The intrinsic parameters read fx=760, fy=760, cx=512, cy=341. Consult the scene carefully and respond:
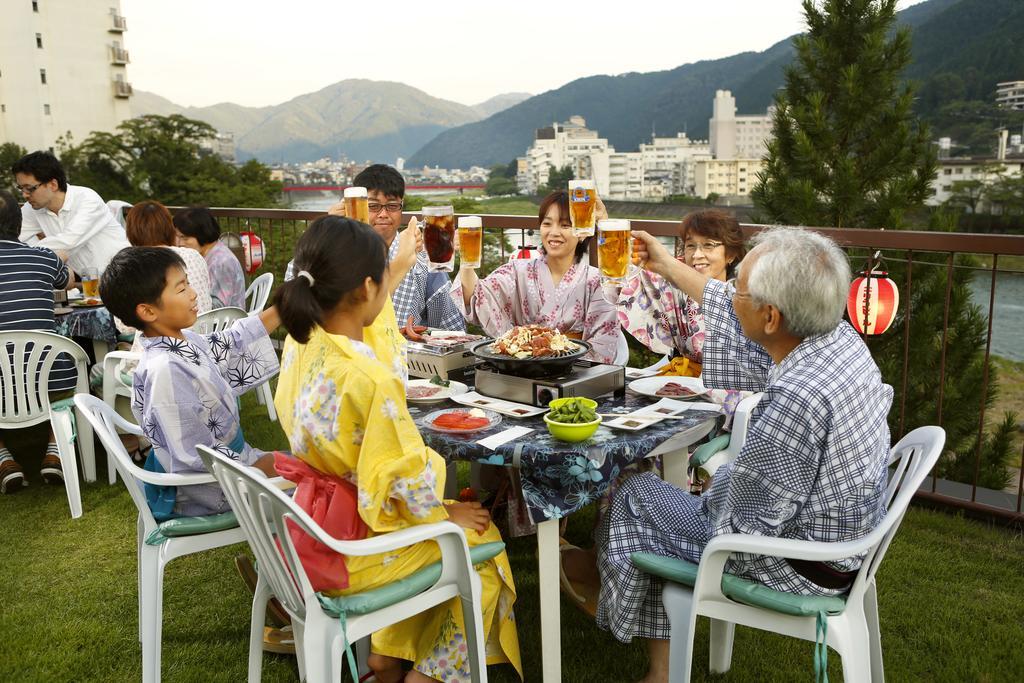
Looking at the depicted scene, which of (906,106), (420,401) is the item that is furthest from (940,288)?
(420,401)

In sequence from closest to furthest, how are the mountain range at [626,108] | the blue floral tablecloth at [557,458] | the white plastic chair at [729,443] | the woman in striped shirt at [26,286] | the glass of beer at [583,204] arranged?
the blue floral tablecloth at [557,458] < the white plastic chair at [729,443] < the glass of beer at [583,204] < the woman in striped shirt at [26,286] < the mountain range at [626,108]

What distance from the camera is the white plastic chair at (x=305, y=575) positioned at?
156 centimetres

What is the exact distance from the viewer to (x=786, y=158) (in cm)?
1148

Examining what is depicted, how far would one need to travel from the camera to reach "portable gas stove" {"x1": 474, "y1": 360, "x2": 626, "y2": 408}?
2.19m

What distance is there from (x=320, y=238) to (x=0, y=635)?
206 centimetres

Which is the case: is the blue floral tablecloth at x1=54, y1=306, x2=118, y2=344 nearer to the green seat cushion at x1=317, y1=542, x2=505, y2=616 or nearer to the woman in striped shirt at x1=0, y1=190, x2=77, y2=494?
the woman in striped shirt at x1=0, y1=190, x2=77, y2=494

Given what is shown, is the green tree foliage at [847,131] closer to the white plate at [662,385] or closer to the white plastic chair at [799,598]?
the white plate at [662,385]

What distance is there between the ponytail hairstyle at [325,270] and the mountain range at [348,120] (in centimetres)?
10261

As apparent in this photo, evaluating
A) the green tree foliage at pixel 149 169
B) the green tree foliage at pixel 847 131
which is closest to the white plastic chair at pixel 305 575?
the green tree foliage at pixel 847 131

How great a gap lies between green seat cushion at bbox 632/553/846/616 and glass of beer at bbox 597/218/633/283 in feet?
2.99

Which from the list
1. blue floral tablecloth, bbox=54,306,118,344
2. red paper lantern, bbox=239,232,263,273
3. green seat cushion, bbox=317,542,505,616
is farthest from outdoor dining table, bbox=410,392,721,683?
red paper lantern, bbox=239,232,263,273

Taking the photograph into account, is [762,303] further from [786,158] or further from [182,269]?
[786,158]

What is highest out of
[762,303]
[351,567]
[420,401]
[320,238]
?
[320,238]

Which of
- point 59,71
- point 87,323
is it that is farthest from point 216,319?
point 59,71
